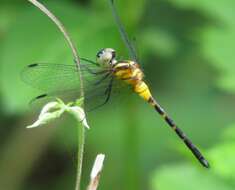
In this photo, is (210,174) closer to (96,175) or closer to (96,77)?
(96,77)

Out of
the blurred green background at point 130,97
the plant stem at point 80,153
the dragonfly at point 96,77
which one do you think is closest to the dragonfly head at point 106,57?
the dragonfly at point 96,77

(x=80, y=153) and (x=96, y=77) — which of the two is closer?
(x=80, y=153)

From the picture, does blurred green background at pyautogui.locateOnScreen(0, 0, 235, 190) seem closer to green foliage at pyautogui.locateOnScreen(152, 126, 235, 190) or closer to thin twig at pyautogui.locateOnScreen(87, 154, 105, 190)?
green foliage at pyautogui.locateOnScreen(152, 126, 235, 190)

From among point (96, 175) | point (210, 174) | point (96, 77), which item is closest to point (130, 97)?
point (96, 77)

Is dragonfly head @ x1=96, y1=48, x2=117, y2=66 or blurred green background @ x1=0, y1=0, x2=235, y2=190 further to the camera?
blurred green background @ x1=0, y1=0, x2=235, y2=190

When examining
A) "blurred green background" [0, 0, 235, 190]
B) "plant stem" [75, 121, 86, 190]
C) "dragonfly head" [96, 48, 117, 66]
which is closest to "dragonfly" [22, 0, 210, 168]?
"dragonfly head" [96, 48, 117, 66]

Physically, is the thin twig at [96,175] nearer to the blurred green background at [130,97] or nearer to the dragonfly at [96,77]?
the dragonfly at [96,77]
